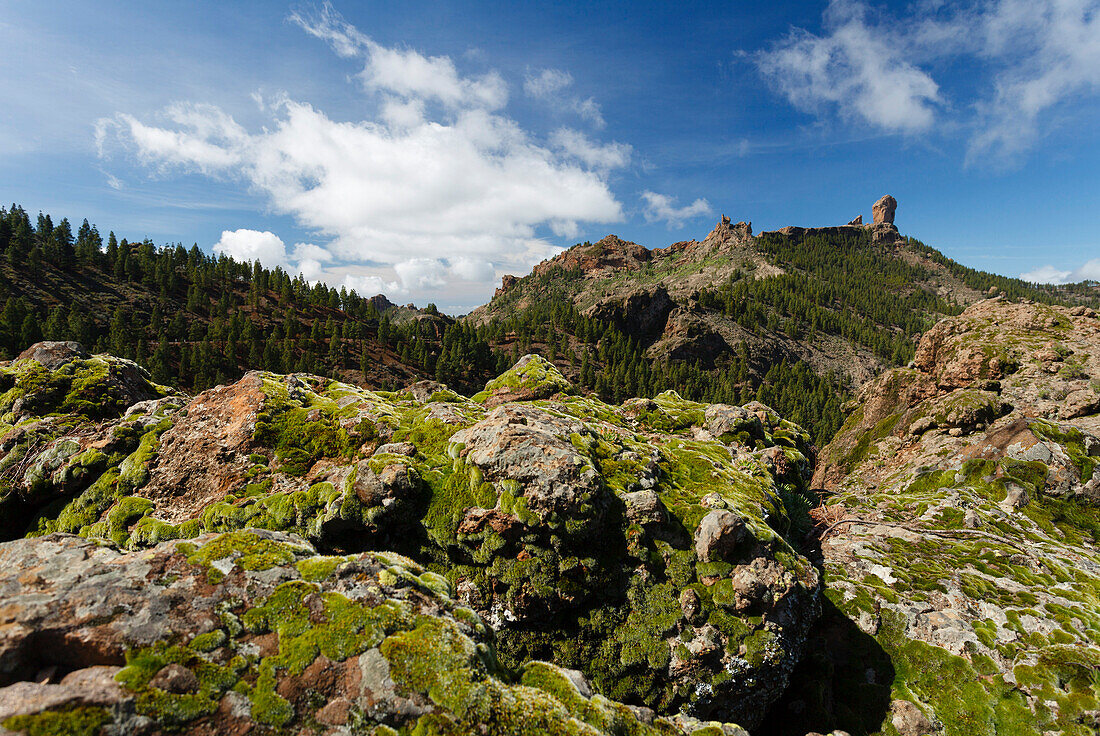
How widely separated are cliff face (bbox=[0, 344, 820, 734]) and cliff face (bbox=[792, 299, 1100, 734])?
10.6 feet

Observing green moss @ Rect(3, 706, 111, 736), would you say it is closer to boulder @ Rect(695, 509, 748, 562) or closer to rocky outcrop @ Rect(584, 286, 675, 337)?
boulder @ Rect(695, 509, 748, 562)

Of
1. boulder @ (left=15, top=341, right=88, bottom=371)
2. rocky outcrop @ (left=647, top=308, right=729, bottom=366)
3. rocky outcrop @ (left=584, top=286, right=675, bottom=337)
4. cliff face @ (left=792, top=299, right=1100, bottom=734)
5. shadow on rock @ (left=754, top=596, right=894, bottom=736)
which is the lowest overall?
shadow on rock @ (left=754, top=596, right=894, bottom=736)

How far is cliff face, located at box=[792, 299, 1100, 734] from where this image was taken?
10.9 m

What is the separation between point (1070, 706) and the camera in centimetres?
1020

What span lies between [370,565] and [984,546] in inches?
835

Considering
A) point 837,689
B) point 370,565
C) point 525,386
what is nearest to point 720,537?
point 837,689

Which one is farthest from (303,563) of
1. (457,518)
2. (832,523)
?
(832,523)

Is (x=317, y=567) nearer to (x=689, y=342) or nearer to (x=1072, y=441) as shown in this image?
(x=1072, y=441)

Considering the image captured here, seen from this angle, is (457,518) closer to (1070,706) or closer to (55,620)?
(55,620)

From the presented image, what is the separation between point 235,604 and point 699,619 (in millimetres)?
9726

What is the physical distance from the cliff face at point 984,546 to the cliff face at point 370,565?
3236 mm

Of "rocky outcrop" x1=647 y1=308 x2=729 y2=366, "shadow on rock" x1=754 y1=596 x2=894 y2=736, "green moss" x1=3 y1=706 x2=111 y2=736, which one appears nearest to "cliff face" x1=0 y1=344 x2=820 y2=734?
"green moss" x1=3 y1=706 x2=111 y2=736

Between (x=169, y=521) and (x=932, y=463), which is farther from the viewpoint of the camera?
(x=932, y=463)

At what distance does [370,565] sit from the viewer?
7.50 meters
